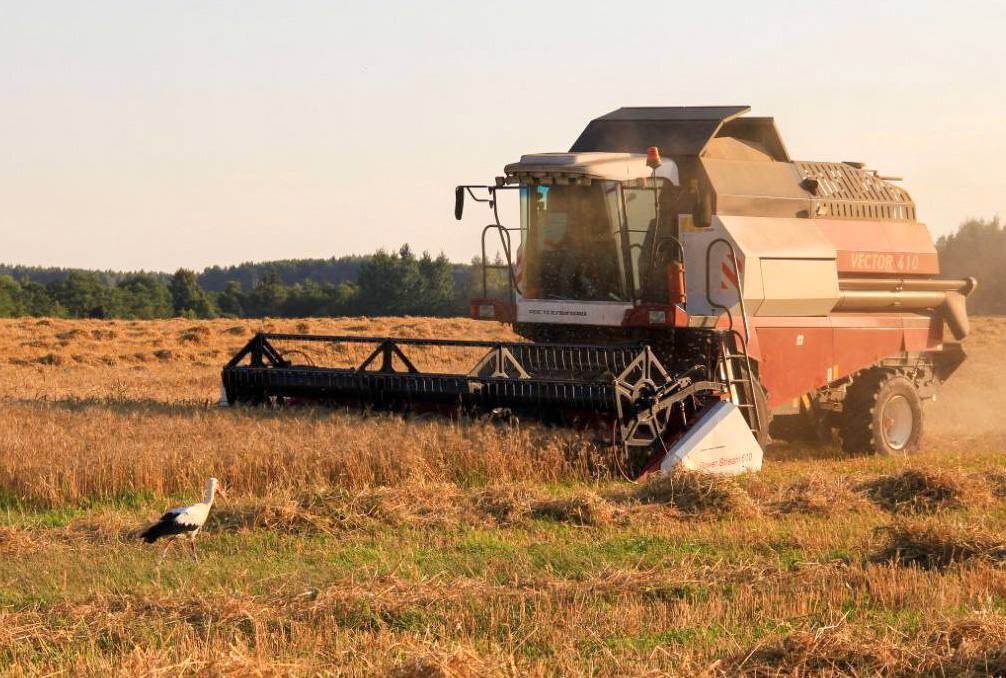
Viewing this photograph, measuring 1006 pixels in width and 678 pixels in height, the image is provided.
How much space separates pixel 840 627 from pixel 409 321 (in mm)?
29999

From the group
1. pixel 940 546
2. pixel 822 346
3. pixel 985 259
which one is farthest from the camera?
pixel 985 259

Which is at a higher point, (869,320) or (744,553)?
(869,320)

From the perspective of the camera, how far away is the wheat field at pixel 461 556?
5137 mm

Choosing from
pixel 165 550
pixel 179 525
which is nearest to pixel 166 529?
pixel 179 525

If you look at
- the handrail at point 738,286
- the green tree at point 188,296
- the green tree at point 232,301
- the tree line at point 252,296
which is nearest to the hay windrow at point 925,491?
the handrail at point 738,286

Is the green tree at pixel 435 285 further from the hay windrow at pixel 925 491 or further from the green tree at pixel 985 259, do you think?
the hay windrow at pixel 925 491

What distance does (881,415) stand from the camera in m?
12.8

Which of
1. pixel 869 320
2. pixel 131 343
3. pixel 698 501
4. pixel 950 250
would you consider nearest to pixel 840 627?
pixel 698 501

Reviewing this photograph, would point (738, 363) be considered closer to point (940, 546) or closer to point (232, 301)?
point (940, 546)

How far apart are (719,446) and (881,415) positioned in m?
3.13

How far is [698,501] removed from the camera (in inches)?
340

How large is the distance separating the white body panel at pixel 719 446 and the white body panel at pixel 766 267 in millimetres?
1366

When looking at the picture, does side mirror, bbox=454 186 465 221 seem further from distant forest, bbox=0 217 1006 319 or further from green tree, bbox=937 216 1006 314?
distant forest, bbox=0 217 1006 319

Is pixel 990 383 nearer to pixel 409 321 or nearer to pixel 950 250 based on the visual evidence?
pixel 950 250
